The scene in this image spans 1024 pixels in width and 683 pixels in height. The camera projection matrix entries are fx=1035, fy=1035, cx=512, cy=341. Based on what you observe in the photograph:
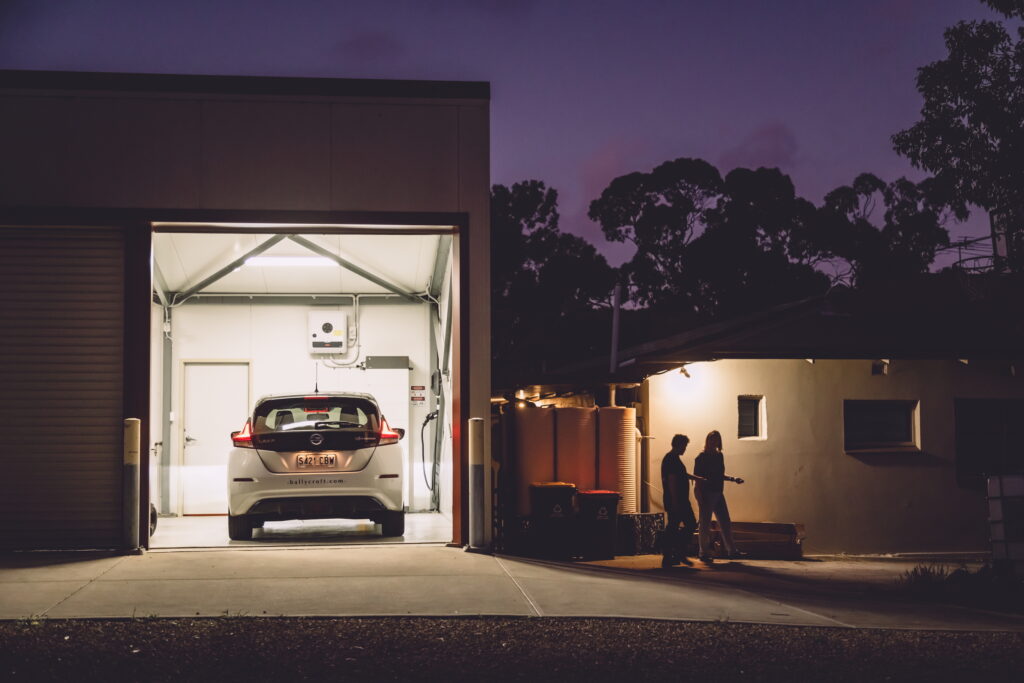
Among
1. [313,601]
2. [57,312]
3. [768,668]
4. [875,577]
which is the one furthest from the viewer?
[875,577]

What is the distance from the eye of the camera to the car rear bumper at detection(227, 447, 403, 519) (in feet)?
34.8

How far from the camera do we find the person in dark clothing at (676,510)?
1156 centimetres

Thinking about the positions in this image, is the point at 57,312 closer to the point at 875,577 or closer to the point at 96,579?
the point at 96,579

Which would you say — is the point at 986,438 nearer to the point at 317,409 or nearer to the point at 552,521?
the point at 552,521

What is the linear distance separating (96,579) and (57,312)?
119 inches

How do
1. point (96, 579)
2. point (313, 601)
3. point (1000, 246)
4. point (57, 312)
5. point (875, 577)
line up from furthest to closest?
point (1000, 246)
point (875, 577)
point (57, 312)
point (96, 579)
point (313, 601)

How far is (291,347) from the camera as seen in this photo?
15.4 metres

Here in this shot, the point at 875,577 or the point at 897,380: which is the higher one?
the point at 897,380

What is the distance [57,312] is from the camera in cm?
1048

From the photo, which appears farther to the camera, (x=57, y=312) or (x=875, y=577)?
(x=875, y=577)

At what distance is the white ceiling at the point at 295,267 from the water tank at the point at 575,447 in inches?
111

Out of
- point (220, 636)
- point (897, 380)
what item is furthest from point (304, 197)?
point (897, 380)

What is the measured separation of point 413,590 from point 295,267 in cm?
715

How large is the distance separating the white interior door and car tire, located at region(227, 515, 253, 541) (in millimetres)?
3715
